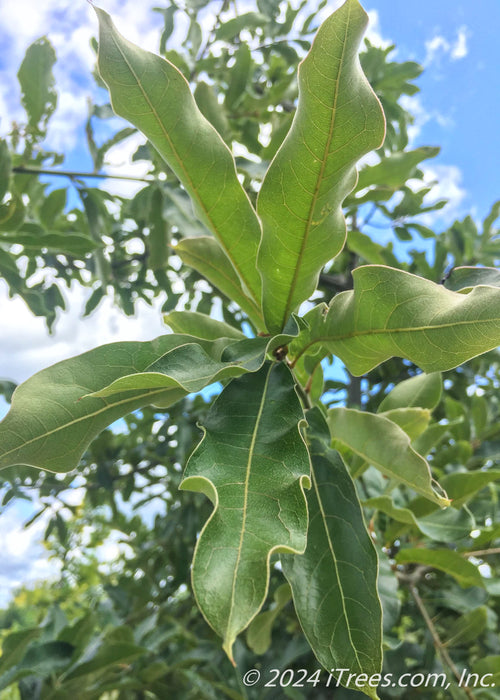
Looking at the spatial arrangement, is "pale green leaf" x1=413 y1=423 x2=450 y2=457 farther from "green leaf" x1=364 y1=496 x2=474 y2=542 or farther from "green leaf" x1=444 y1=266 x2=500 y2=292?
"green leaf" x1=444 y1=266 x2=500 y2=292

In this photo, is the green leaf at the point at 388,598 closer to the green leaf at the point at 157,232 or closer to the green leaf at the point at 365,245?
the green leaf at the point at 365,245

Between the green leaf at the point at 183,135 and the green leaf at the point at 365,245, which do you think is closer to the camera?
the green leaf at the point at 183,135

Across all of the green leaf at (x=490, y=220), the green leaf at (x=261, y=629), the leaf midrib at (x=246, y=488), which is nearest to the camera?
the leaf midrib at (x=246, y=488)

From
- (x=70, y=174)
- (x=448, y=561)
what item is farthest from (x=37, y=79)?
(x=448, y=561)

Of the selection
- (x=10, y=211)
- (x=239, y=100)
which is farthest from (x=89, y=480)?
(x=239, y=100)

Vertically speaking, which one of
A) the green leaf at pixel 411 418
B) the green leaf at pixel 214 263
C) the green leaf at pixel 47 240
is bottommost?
the green leaf at pixel 411 418

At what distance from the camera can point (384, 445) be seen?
67 cm

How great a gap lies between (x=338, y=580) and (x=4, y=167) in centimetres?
112

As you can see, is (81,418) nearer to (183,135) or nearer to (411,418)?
(183,135)

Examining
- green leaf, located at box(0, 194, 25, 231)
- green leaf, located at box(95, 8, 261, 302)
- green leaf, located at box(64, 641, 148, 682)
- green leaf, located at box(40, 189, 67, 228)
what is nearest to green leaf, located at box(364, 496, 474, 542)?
green leaf, located at box(95, 8, 261, 302)

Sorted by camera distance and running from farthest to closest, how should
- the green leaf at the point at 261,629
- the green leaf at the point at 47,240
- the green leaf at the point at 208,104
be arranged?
1. the green leaf at the point at 47,240
2. the green leaf at the point at 208,104
3. the green leaf at the point at 261,629

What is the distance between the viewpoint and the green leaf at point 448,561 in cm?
102

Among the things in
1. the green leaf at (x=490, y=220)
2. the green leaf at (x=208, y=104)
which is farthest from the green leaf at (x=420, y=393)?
the green leaf at (x=490, y=220)

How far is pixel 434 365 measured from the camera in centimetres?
57
